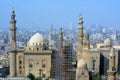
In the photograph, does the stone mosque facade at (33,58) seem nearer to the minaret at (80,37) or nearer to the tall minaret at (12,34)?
the tall minaret at (12,34)

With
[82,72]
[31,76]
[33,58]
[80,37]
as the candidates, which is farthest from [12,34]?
[82,72]

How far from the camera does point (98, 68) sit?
24234mm

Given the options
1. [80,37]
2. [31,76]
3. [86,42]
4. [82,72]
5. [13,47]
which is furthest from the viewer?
[86,42]

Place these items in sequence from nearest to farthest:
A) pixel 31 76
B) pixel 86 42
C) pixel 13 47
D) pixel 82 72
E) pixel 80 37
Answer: pixel 82 72 < pixel 31 76 < pixel 13 47 < pixel 80 37 < pixel 86 42

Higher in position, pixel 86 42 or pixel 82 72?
pixel 86 42

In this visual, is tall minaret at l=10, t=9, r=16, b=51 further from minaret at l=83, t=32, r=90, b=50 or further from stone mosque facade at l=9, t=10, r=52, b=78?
minaret at l=83, t=32, r=90, b=50

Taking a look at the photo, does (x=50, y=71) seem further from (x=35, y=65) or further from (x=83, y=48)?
(x=83, y=48)

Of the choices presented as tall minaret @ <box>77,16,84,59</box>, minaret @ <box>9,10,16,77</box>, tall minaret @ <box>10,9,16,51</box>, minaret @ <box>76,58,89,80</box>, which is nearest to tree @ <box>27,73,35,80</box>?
minaret @ <box>9,10,16,77</box>

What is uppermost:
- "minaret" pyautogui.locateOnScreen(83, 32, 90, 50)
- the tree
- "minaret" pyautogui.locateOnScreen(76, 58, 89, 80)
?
"minaret" pyautogui.locateOnScreen(83, 32, 90, 50)

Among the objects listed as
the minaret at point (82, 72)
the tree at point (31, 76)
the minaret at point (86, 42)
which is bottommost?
the tree at point (31, 76)

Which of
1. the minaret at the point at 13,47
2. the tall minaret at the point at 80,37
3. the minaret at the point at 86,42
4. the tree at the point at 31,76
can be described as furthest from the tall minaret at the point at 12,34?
the minaret at the point at 86,42

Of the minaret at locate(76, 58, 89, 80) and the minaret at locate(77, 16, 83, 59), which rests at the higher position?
the minaret at locate(77, 16, 83, 59)

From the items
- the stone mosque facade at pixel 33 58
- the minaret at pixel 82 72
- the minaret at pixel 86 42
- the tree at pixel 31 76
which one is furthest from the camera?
the minaret at pixel 86 42

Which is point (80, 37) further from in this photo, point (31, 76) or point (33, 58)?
point (31, 76)
